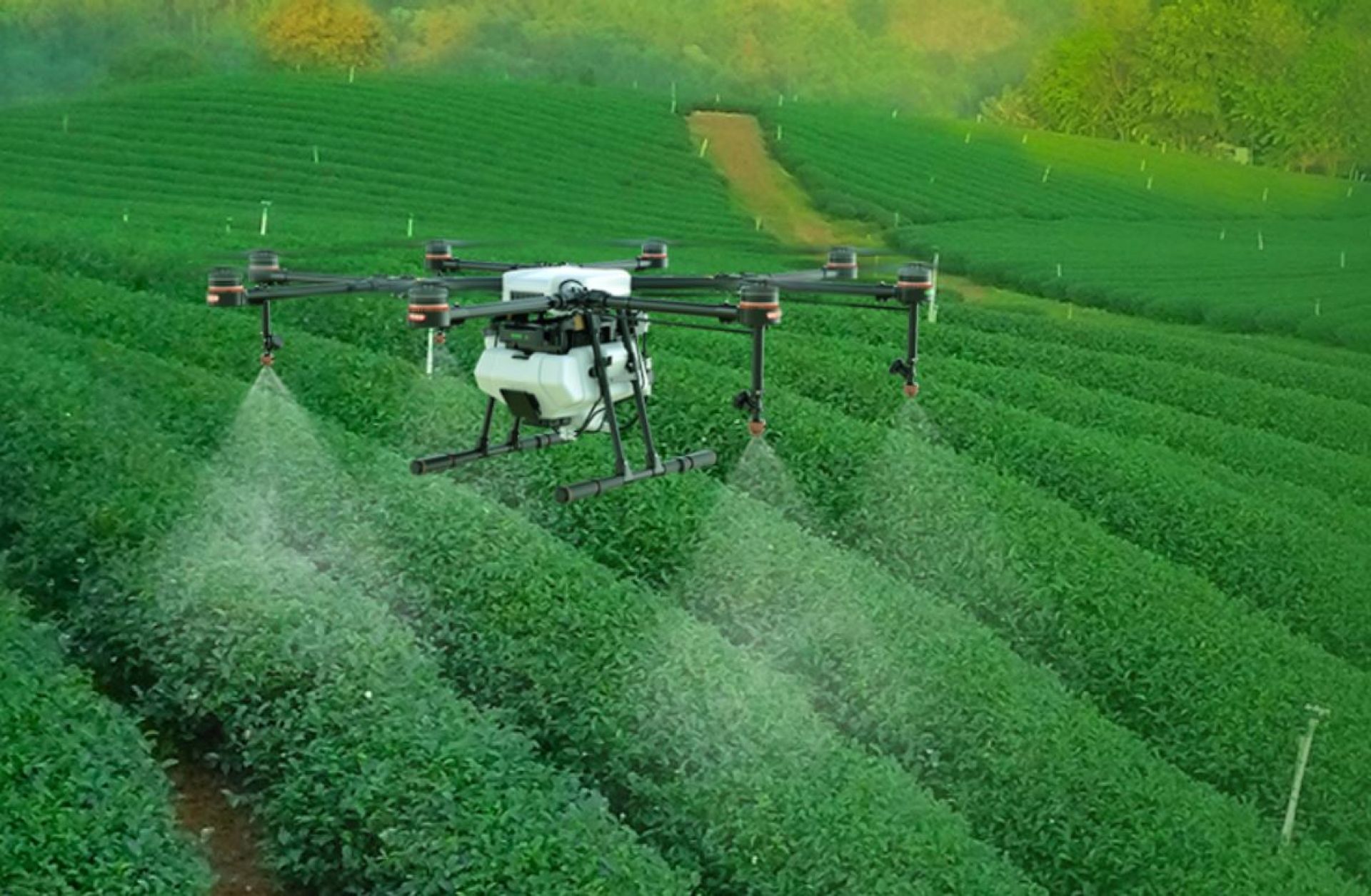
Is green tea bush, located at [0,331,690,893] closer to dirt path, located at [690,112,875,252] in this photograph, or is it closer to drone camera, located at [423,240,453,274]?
drone camera, located at [423,240,453,274]

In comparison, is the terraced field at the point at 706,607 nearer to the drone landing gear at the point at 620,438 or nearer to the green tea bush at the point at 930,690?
the green tea bush at the point at 930,690

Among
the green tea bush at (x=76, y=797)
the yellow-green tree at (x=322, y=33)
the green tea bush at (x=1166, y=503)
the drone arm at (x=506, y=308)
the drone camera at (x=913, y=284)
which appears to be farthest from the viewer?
the yellow-green tree at (x=322, y=33)

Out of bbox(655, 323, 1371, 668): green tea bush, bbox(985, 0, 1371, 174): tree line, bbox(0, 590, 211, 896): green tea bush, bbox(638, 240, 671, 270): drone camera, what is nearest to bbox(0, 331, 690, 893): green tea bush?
bbox(0, 590, 211, 896): green tea bush

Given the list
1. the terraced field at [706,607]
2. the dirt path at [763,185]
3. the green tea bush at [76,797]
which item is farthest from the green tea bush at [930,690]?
the dirt path at [763,185]

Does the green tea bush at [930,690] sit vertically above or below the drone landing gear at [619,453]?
below

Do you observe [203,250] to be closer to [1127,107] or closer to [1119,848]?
[1119,848]

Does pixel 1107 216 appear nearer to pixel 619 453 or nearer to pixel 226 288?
pixel 619 453

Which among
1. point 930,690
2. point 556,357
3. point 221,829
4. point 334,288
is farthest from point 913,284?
point 930,690
